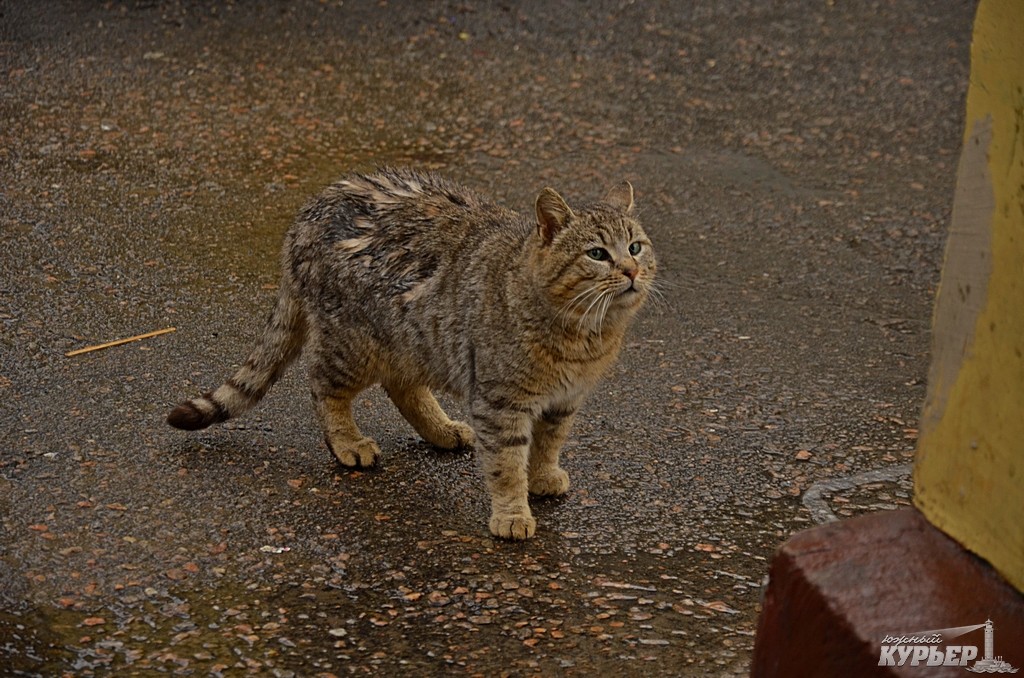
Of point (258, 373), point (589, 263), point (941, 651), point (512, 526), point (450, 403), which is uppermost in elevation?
point (589, 263)

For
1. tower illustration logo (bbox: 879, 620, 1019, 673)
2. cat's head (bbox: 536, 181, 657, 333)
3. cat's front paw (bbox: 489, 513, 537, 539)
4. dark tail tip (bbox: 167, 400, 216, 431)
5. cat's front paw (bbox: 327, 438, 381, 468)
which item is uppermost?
cat's head (bbox: 536, 181, 657, 333)

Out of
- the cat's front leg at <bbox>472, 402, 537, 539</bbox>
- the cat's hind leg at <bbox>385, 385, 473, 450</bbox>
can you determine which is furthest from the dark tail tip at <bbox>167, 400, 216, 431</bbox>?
the cat's front leg at <bbox>472, 402, 537, 539</bbox>

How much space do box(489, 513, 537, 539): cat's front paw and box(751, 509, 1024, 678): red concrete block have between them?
1.67 m

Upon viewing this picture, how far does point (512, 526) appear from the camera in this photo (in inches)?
179

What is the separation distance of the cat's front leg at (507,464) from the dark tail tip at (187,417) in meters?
1.13

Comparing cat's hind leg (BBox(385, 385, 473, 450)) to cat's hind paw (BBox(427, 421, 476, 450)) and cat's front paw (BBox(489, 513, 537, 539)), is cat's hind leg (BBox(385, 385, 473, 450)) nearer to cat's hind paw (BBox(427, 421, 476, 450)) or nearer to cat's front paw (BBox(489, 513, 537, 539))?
cat's hind paw (BBox(427, 421, 476, 450))

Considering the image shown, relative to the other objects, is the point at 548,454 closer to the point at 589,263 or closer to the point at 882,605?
the point at 589,263

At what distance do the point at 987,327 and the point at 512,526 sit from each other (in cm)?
222

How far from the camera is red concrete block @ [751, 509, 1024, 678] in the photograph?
2.58 metres

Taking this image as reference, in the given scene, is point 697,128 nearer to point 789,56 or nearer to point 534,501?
point 789,56

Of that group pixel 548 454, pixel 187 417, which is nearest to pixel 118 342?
pixel 187 417

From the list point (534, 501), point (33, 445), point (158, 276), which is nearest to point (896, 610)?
point (534, 501)

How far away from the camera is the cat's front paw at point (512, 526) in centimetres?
454

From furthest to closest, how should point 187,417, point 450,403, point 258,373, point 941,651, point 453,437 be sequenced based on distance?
point 450,403 → point 453,437 → point 258,373 → point 187,417 → point 941,651
